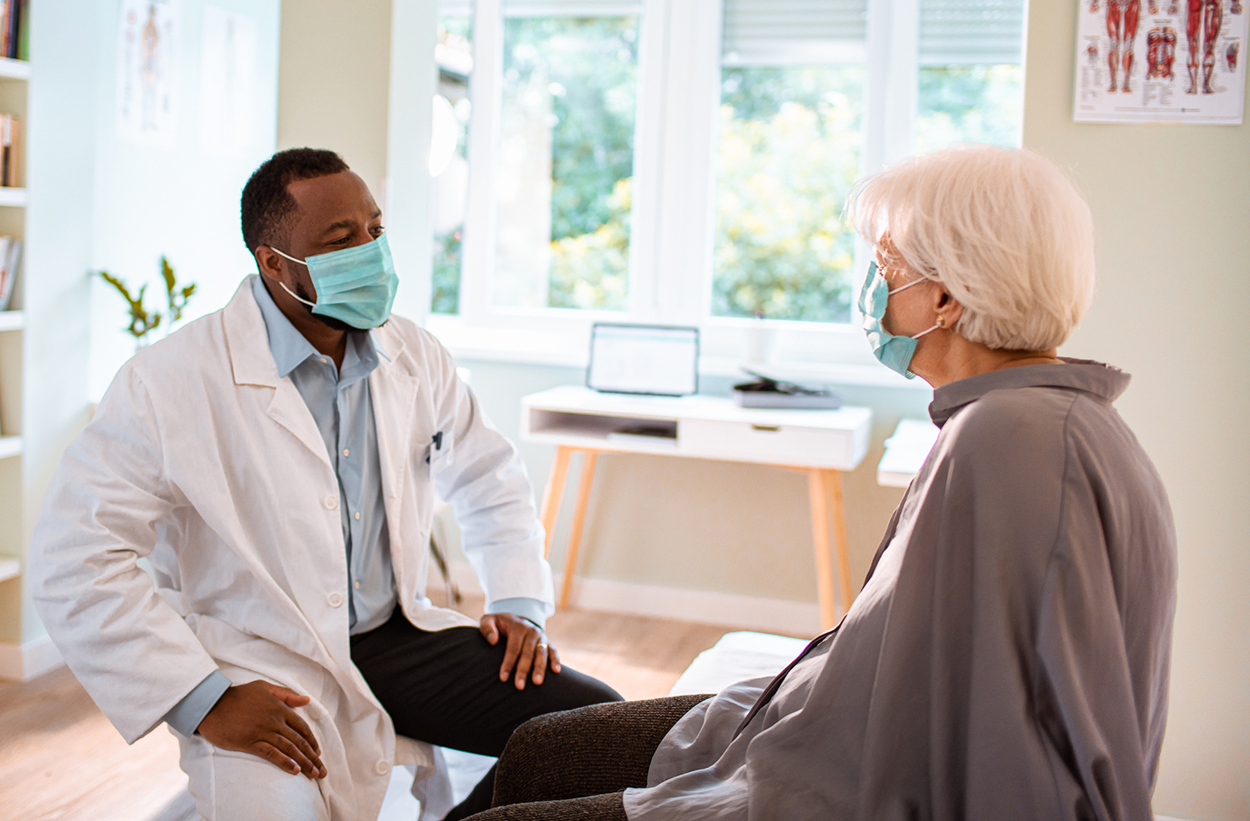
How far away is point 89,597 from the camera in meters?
1.30

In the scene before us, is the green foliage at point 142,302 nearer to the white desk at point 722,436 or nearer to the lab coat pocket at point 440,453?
the white desk at point 722,436

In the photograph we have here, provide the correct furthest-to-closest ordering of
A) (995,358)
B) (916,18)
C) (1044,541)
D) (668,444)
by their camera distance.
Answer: (916,18)
(668,444)
(995,358)
(1044,541)

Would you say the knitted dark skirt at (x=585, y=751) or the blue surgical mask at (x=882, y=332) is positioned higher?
the blue surgical mask at (x=882, y=332)

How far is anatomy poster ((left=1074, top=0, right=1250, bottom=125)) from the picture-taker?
1867mm

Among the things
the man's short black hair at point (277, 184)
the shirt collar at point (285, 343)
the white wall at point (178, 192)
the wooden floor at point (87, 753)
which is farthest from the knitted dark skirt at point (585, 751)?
the white wall at point (178, 192)

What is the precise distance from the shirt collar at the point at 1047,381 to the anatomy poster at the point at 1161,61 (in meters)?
1.15

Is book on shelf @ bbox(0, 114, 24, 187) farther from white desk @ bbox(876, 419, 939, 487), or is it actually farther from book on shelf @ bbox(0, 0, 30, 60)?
white desk @ bbox(876, 419, 939, 487)

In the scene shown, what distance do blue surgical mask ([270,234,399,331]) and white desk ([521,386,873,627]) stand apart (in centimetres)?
145

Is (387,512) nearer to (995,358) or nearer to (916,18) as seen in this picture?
(995,358)

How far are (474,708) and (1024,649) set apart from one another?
35.6 inches

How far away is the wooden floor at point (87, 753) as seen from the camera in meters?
1.99

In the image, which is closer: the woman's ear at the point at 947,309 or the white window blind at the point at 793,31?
the woman's ear at the point at 947,309

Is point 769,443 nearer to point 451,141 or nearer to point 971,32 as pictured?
point 971,32

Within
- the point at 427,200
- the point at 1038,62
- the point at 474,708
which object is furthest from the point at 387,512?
the point at 427,200
